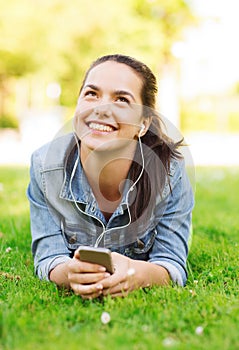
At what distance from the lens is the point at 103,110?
9.25 feet

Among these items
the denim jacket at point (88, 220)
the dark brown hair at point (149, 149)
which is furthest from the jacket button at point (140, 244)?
the dark brown hair at point (149, 149)

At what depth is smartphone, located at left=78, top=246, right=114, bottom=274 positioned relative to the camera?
2.38 meters

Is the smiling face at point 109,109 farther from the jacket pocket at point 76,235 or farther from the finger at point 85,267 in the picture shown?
the finger at point 85,267

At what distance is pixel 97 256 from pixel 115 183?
2.32 ft

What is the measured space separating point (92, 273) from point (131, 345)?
550 mm

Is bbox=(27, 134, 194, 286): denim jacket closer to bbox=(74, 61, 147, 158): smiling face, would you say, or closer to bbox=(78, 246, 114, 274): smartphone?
bbox=(74, 61, 147, 158): smiling face

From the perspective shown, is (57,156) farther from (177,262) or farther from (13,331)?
(13,331)

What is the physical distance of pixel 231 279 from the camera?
295 cm

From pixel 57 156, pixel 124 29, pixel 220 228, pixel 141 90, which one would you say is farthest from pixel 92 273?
pixel 124 29

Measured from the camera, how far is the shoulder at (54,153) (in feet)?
10.0

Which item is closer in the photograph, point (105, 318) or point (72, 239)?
point (105, 318)

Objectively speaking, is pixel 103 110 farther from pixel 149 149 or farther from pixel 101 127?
pixel 149 149

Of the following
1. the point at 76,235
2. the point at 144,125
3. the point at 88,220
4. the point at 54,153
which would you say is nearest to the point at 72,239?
the point at 76,235

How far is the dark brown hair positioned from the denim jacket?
0.14ft
